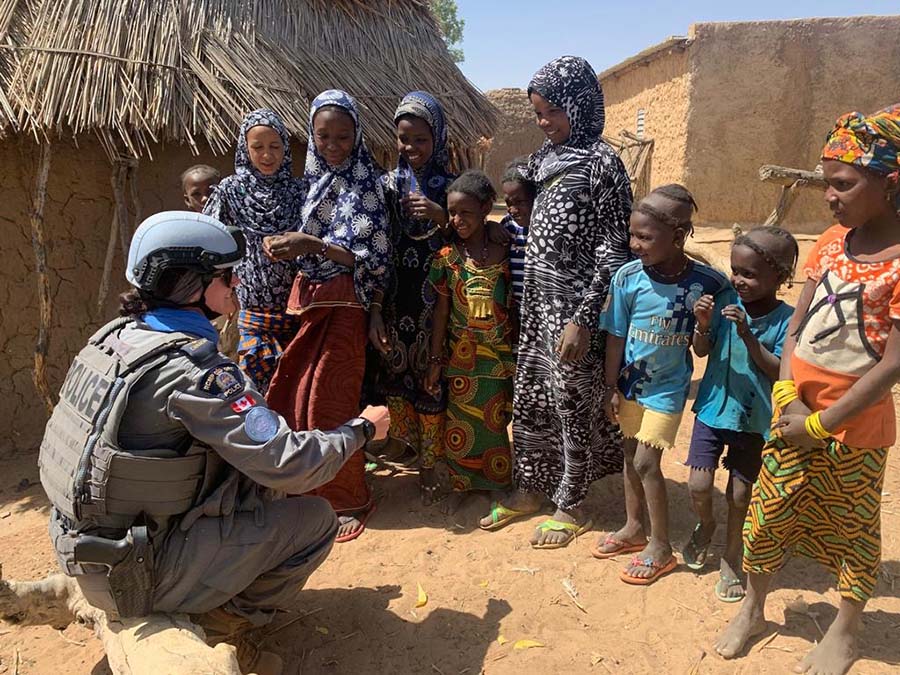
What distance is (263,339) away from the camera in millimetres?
3596

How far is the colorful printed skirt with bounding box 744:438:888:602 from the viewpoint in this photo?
2246mm

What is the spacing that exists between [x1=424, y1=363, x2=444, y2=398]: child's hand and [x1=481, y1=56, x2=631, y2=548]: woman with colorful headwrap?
45cm

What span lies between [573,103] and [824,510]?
76.1 inches

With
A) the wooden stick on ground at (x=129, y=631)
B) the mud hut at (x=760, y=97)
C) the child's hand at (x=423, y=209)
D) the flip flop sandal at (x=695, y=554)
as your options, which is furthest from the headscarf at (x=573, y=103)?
the mud hut at (x=760, y=97)

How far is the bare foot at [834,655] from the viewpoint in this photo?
7.71ft

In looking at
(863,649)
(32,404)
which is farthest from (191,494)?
(32,404)

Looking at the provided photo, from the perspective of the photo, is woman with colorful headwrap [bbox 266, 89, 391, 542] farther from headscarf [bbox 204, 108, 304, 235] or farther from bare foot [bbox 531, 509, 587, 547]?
bare foot [bbox 531, 509, 587, 547]

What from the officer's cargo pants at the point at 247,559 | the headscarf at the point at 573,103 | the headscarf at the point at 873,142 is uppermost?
the headscarf at the point at 573,103

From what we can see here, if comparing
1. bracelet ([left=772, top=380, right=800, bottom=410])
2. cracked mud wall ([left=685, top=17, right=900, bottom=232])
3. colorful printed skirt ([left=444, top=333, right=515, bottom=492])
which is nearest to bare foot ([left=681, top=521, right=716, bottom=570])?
bracelet ([left=772, top=380, right=800, bottom=410])

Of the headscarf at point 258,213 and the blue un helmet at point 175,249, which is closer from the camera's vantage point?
the blue un helmet at point 175,249

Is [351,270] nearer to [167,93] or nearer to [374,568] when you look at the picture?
[374,568]

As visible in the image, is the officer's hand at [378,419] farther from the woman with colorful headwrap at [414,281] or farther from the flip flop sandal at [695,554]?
the flip flop sandal at [695,554]

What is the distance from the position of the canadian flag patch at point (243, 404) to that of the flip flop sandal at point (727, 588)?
2131mm

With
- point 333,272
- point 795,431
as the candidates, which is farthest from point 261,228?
point 795,431
